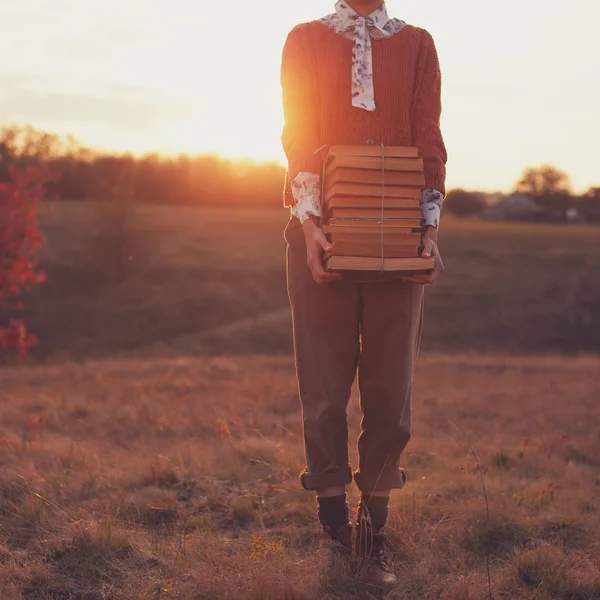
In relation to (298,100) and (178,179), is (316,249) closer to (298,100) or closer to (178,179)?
(298,100)

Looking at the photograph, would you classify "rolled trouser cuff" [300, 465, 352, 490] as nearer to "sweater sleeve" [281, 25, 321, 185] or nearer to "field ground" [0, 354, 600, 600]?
"field ground" [0, 354, 600, 600]

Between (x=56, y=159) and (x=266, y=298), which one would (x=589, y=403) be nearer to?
(x=266, y=298)

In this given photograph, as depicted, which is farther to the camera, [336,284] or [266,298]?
[266,298]

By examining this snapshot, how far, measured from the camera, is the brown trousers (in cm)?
251

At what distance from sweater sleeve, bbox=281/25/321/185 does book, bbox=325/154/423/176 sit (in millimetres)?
180

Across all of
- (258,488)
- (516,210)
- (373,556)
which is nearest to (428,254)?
(373,556)

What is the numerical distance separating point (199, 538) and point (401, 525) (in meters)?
0.81

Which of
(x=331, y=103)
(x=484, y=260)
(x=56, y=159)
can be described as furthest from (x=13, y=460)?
(x=56, y=159)

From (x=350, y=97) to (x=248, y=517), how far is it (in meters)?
1.84

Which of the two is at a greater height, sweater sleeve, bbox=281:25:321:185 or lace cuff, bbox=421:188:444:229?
sweater sleeve, bbox=281:25:321:185

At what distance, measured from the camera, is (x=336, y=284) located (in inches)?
98.0

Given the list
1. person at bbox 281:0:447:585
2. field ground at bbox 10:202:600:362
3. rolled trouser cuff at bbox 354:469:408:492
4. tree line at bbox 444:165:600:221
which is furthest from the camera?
tree line at bbox 444:165:600:221

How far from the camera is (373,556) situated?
2.53 m

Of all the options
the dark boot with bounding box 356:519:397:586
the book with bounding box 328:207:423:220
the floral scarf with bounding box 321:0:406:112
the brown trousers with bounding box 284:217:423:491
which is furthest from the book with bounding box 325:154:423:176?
the dark boot with bounding box 356:519:397:586
